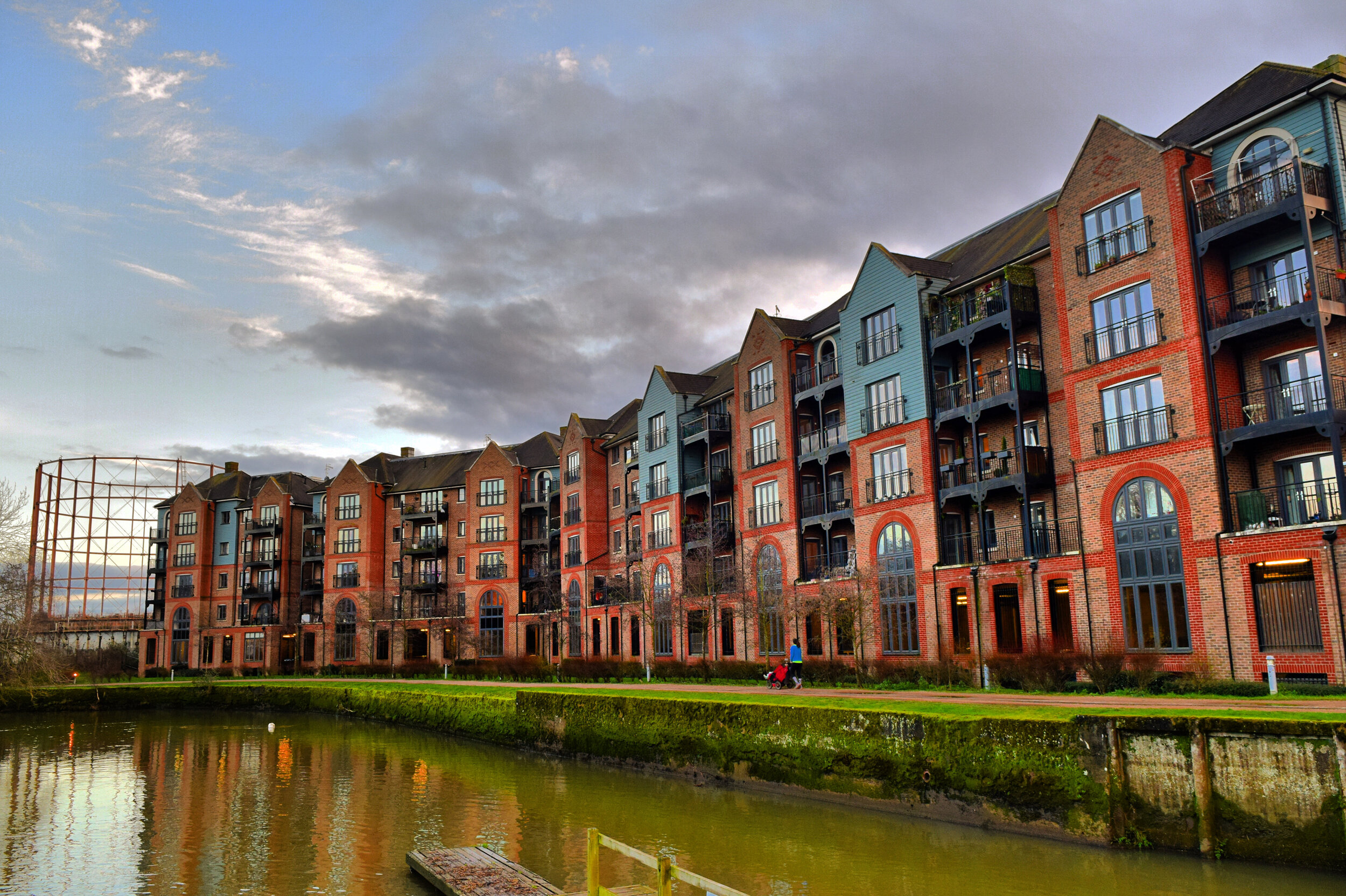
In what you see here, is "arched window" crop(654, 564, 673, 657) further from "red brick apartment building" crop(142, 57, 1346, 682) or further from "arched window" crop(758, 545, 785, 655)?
"arched window" crop(758, 545, 785, 655)

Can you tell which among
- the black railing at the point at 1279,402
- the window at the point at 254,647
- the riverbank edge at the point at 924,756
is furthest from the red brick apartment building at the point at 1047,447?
the window at the point at 254,647

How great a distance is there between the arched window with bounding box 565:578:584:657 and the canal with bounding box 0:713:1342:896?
86.4ft

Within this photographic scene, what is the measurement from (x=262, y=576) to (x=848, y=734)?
66.6 metres

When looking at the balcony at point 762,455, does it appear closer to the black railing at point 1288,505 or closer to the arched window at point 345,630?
the black railing at point 1288,505

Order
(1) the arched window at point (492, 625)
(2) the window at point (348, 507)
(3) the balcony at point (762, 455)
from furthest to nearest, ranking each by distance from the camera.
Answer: (2) the window at point (348, 507) < (1) the arched window at point (492, 625) < (3) the balcony at point (762, 455)

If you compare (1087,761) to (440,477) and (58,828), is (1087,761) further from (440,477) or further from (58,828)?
(440,477)

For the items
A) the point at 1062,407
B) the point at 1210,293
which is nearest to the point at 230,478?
the point at 1062,407

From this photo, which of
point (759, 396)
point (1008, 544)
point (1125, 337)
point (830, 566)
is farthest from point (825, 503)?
point (1125, 337)

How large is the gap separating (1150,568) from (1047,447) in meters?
6.08

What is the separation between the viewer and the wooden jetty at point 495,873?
10.7 meters

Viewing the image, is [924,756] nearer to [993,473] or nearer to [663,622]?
[993,473]

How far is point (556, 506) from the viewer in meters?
65.4

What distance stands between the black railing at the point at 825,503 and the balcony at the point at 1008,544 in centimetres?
623

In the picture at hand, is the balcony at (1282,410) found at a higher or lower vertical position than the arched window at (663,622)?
higher
